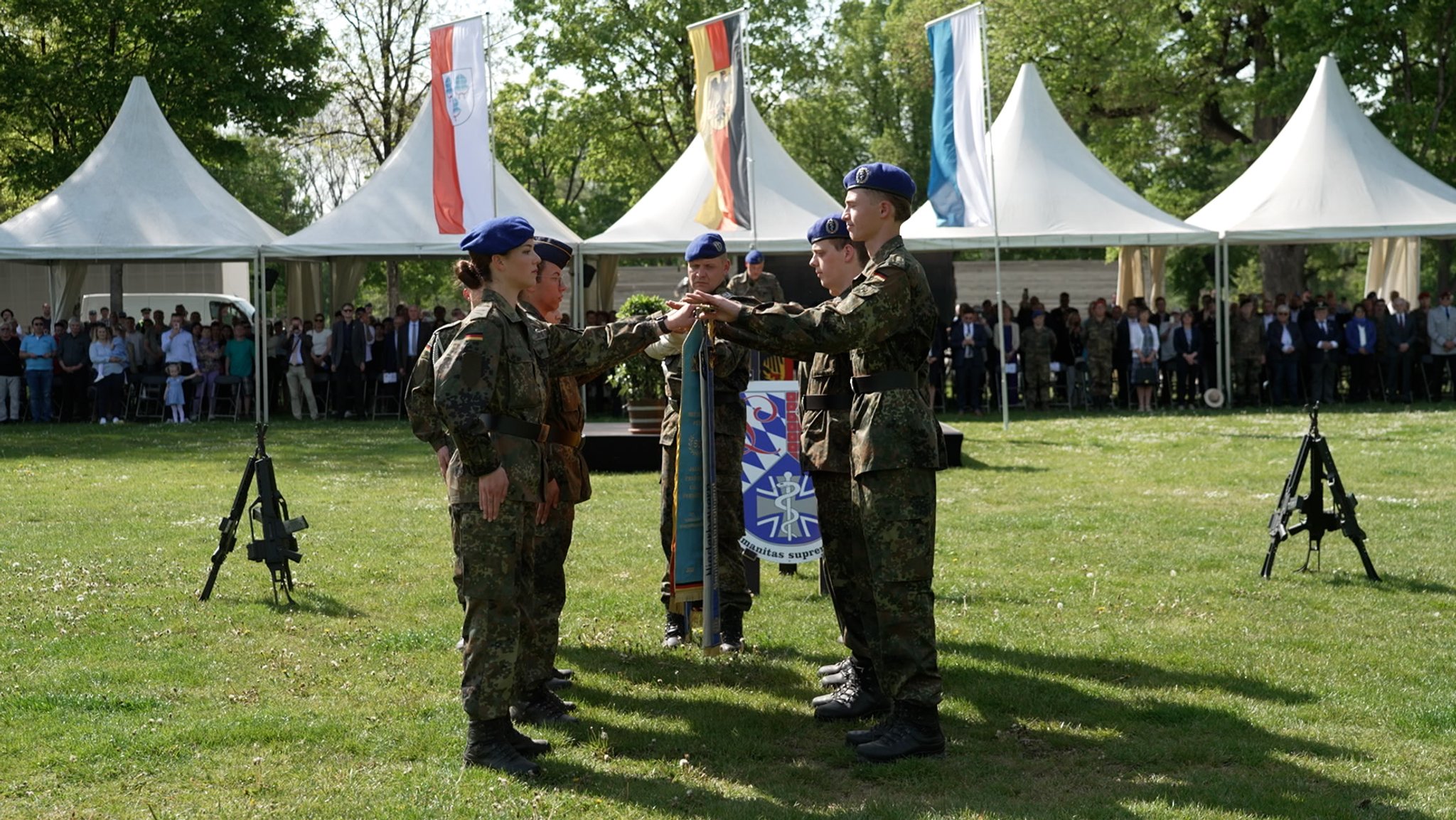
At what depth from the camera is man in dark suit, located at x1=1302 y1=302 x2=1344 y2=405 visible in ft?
80.7

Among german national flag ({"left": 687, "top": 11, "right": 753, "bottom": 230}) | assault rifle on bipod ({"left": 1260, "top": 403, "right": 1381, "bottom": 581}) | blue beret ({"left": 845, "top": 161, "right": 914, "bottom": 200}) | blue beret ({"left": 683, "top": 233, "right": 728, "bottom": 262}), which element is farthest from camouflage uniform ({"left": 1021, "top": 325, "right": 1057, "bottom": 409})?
blue beret ({"left": 845, "top": 161, "right": 914, "bottom": 200})

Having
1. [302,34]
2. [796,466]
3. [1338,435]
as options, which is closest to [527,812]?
[796,466]

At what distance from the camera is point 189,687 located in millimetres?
6875

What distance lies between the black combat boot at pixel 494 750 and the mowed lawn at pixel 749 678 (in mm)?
95

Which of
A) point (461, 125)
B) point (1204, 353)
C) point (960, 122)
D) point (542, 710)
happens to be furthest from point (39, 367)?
point (542, 710)

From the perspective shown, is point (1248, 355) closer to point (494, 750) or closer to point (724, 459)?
point (724, 459)

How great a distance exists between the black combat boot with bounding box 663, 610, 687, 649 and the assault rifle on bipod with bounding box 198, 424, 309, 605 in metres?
2.47

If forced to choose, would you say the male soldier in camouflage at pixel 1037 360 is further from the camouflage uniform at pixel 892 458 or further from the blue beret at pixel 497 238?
the blue beret at pixel 497 238

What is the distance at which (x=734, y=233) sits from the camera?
23000mm

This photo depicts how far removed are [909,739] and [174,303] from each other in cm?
3107

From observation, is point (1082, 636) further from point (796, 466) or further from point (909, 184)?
point (909, 184)

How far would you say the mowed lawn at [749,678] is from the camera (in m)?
5.36

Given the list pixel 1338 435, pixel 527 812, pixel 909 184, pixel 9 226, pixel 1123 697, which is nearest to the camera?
pixel 527 812

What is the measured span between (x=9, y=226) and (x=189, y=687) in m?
20.0
